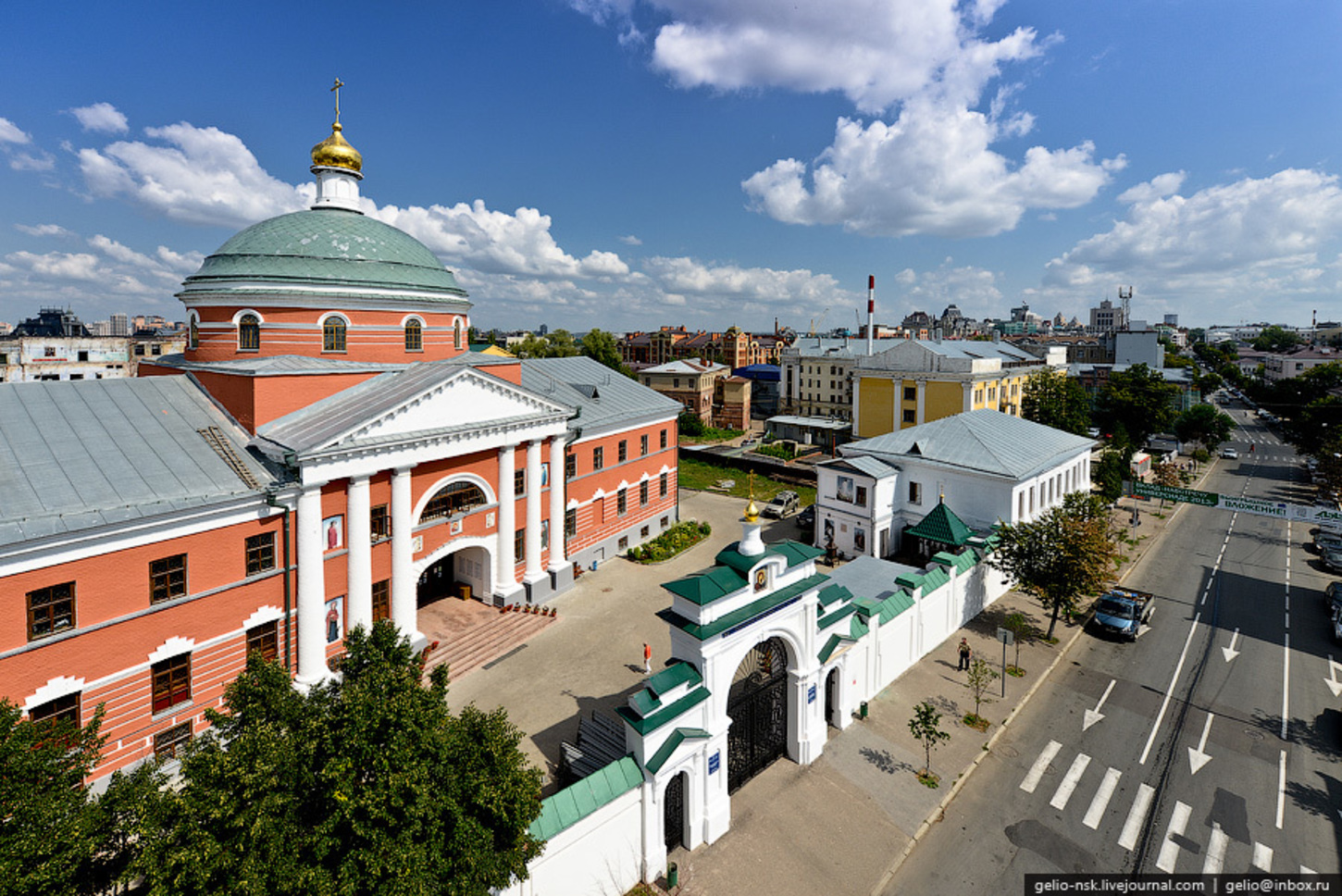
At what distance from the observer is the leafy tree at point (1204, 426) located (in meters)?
61.2

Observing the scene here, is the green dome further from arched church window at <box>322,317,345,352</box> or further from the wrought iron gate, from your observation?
the wrought iron gate

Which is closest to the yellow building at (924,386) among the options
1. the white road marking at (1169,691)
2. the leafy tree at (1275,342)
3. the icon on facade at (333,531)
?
the white road marking at (1169,691)

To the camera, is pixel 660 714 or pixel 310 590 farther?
pixel 310 590

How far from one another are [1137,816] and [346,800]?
18.5 m

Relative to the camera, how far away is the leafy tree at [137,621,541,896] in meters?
8.08

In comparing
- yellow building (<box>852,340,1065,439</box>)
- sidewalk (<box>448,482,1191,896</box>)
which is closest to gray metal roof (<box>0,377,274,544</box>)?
sidewalk (<box>448,482,1191,896</box>)

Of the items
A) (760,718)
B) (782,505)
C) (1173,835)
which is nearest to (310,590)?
(760,718)

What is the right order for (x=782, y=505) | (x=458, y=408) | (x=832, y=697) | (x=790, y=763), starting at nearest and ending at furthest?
(x=790, y=763) → (x=832, y=697) → (x=458, y=408) → (x=782, y=505)

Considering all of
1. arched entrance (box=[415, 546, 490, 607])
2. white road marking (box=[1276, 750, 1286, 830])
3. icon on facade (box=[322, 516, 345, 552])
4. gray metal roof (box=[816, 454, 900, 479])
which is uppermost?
gray metal roof (box=[816, 454, 900, 479])

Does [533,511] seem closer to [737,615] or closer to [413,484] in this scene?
[413,484]

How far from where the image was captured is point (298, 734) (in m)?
9.38

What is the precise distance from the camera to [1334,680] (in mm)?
22453

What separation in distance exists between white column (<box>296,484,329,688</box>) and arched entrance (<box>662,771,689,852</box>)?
12.1m

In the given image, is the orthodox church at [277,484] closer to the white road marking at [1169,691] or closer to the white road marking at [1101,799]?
the white road marking at [1101,799]
